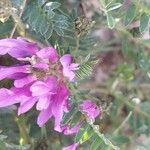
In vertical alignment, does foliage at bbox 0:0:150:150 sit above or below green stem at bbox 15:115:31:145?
above

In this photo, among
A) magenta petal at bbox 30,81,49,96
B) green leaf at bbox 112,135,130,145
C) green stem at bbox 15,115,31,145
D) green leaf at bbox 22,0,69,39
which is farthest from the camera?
green leaf at bbox 112,135,130,145

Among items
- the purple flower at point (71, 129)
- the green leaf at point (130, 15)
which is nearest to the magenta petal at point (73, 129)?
the purple flower at point (71, 129)

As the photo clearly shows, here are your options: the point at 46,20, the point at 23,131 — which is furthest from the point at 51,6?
the point at 23,131

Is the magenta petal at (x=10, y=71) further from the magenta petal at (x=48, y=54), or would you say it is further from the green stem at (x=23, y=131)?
the green stem at (x=23, y=131)

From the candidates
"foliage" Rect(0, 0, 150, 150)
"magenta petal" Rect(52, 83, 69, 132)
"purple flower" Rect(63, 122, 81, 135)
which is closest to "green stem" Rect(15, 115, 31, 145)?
"foliage" Rect(0, 0, 150, 150)

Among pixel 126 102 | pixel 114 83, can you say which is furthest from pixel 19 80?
pixel 114 83

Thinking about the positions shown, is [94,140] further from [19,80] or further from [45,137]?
[45,137]

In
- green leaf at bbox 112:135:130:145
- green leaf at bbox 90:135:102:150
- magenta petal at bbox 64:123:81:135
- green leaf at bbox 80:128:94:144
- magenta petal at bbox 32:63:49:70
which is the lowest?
green leaf at bbox 112:135:130:145

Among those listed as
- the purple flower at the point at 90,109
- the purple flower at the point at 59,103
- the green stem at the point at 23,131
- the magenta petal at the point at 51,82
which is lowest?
the green stem at the point at 23,131

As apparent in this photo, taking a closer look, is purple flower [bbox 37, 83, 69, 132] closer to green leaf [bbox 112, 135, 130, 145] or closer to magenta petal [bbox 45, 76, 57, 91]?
magenta petal [bbox 45, 76, 57, 91]
